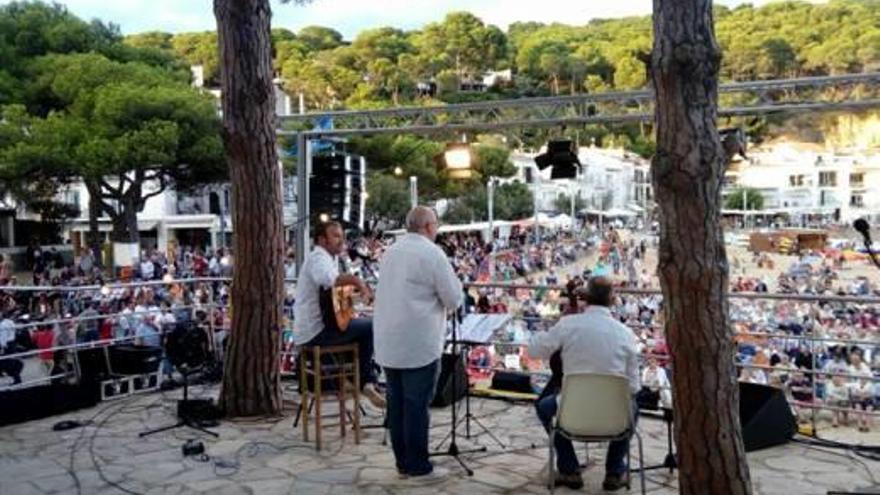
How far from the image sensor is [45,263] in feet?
87.8

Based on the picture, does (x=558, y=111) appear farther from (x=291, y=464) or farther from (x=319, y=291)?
(x=291, y=464)

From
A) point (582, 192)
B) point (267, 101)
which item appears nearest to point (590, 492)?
point (267, 101)

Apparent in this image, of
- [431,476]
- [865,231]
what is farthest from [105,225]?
[865,231]

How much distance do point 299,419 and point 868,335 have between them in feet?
42.8

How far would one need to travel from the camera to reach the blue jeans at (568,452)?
409cm

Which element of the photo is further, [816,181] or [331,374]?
[816,181]

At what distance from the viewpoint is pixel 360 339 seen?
524 centimetres

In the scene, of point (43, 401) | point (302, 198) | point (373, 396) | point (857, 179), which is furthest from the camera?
point (857, 179)

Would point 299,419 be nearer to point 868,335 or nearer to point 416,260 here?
point 416,260

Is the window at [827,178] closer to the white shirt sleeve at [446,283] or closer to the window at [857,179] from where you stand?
the window at [857,179]

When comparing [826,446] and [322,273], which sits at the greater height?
[322,273]

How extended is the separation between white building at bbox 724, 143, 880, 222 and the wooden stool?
66458 mm

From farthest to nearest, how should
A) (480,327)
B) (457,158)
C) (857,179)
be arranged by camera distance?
(857,179) < (457,158) < (480,327)

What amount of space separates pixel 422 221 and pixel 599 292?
1010 millimetres
